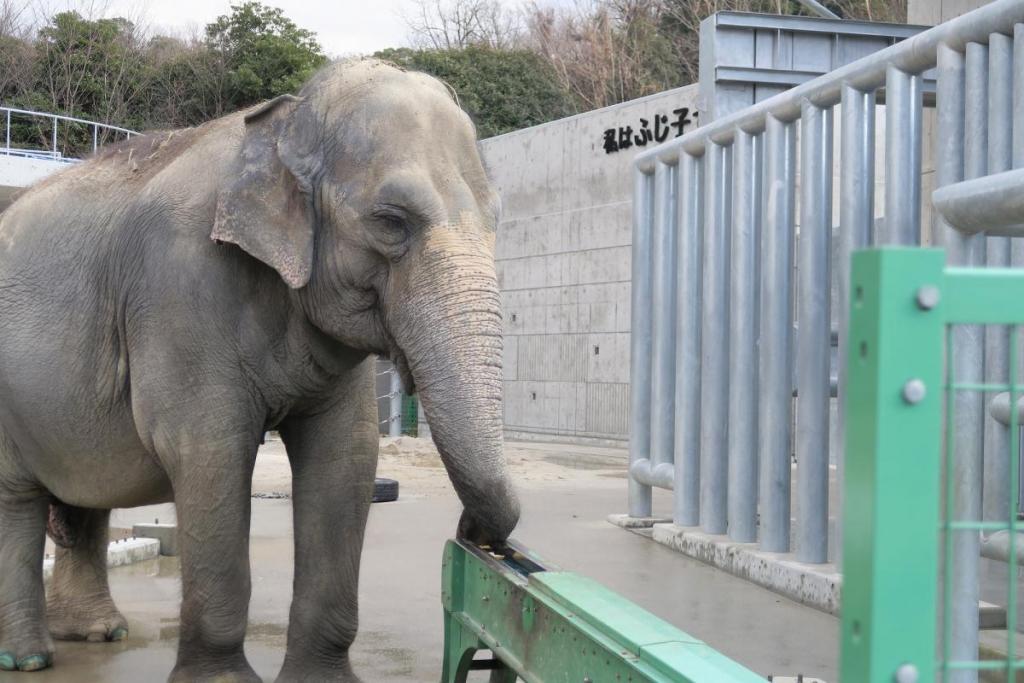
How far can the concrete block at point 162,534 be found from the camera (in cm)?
804

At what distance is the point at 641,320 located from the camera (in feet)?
30.2

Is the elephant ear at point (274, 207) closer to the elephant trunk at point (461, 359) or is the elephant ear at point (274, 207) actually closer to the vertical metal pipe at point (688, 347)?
the elephant trunk at point (461, 359)

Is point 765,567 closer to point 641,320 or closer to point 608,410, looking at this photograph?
point 641,320

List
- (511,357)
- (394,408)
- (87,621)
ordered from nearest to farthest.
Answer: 1. (87,621)
2. (394,408)
3. (511,357)

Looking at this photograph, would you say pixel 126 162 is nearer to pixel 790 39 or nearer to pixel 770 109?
pixel 770 109

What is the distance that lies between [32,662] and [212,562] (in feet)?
3.72

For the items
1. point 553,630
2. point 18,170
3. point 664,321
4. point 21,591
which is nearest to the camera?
point 553,630

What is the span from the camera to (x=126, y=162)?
522 cm

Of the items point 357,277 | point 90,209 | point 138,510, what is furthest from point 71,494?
point 138,510

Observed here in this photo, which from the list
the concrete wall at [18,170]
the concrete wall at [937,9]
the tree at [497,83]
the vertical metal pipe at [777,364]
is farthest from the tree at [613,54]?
the vertical metal pipe at [777,364]

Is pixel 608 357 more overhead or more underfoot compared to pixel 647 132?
more underfoot

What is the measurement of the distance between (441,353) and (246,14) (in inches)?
1219

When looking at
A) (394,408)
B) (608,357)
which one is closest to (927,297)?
(608,357)

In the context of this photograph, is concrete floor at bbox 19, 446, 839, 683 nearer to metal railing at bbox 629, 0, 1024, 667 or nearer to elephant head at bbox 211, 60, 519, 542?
metal railing at bbox 629, 0, 1024, 667
